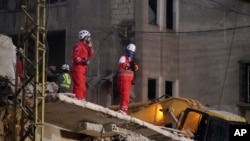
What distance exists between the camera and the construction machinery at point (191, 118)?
15.4 metres

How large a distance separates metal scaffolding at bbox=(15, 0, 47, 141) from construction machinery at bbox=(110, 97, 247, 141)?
14.1 ft

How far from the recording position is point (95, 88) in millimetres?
22750

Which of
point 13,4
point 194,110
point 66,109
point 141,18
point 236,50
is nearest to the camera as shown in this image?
point 66,109

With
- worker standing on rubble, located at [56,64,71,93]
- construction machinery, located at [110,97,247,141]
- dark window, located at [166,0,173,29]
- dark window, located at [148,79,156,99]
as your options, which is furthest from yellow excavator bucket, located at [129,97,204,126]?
dark window, located at [166,0,173,29]

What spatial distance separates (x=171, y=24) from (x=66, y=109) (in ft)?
42.1

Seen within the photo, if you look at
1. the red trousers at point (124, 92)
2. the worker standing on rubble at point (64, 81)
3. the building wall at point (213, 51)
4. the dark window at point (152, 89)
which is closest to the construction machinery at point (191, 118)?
the red trousers at point (124, 92)

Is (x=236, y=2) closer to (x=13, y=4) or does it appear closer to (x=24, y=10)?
(x=13, y=4)

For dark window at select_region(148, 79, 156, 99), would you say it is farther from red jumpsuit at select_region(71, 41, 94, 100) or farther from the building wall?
red jumpsuit at select_region(71, 41, 94, 100)

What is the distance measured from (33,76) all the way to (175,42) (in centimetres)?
1278

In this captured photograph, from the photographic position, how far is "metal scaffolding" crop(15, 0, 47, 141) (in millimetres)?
11594

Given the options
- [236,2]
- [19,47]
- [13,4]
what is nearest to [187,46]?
[236,2]

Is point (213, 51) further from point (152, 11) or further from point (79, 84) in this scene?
point (79, 84)

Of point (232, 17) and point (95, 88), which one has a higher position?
point (232, 17)

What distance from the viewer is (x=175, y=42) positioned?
24.0m
